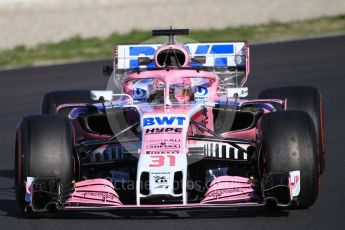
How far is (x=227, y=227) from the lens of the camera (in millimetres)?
9680

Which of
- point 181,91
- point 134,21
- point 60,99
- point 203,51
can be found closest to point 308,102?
point 181,91

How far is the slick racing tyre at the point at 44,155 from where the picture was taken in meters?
10.2

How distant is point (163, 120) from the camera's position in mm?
10820

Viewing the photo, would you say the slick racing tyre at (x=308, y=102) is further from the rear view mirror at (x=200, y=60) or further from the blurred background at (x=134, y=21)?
the blurred background at (x=134, y=21)

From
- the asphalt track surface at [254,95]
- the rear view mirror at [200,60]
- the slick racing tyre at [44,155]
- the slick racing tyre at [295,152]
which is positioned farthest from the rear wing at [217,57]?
the slick racing tyre at [44,155]

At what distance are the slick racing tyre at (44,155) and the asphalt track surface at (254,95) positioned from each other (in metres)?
0.42

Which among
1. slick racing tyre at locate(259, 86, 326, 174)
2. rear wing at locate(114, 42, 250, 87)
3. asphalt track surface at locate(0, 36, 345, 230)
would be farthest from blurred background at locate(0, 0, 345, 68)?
slick racing tyre at locate(259, 86, 326, 174)

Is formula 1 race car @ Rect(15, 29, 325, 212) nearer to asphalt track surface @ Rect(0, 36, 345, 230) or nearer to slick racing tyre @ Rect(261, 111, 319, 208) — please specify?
slick racing tyre @ Rect(261, 111, 319, 208)

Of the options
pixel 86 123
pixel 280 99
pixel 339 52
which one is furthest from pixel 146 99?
pixel 339 52

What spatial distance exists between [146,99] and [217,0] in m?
18.1

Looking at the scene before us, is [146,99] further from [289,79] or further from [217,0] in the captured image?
[217,0]

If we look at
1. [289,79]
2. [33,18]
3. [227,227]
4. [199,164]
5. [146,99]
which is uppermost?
[33,18]

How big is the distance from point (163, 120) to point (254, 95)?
8.82 metres

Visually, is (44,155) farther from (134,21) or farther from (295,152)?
(134,21)
